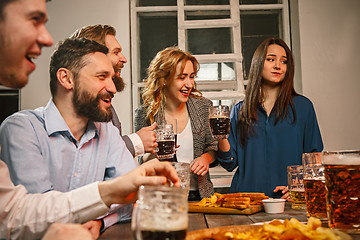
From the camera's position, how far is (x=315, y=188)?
1.26 meters

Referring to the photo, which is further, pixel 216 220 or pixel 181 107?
pixel 181 107

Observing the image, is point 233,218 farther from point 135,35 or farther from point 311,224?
point 135,35

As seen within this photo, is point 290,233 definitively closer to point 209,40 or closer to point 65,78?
point 65,78

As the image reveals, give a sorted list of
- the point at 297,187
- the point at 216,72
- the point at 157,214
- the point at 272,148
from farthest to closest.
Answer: the point at 216,72
the point at 272,148
the point at 297,187
the point at 157,214

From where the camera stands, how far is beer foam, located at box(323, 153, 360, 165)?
98cm

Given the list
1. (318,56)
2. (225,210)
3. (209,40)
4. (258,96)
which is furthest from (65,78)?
(318,56)

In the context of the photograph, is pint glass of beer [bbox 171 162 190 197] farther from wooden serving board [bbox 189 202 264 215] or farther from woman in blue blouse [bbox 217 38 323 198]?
woman in blue blouse [bbox 217 38 323 198]

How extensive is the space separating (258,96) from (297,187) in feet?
3.91

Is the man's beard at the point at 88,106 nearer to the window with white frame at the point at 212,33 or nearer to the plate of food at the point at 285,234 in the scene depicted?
the plate of food at the point at 285,234

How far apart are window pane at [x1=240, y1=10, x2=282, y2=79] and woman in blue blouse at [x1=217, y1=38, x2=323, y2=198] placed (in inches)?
50.2

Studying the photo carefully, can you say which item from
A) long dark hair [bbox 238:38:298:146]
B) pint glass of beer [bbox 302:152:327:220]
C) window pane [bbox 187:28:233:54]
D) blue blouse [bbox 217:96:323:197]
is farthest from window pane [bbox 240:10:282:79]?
pint glass of beer [bbox 302:152:327:220]

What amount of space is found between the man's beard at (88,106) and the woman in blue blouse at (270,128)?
1.10 m

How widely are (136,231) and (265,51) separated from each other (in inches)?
86.9

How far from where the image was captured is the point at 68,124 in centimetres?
163
